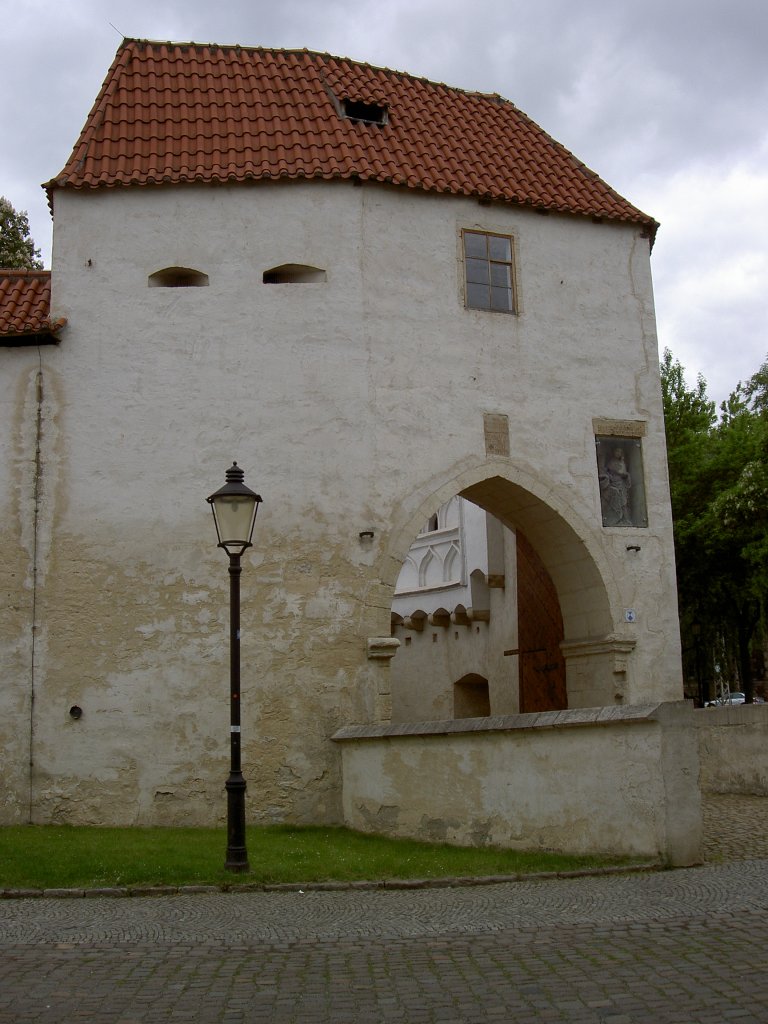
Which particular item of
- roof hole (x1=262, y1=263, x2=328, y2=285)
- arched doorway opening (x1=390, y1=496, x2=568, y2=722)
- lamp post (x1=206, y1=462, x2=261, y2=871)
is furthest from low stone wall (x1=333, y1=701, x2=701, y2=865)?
arched doorway opening (x1=390, y1=496, x2=568, y2=722)

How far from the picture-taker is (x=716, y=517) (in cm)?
2072

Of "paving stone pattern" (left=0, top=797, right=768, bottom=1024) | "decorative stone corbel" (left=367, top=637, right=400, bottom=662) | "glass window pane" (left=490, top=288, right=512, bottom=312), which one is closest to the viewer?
"paving stone pattern" (left=0, top=797, right=768, bottom=1024)

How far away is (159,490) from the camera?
13820 millimetres

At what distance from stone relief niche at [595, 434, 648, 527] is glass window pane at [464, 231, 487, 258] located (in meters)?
2.93

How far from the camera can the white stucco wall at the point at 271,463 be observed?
13.3 metres

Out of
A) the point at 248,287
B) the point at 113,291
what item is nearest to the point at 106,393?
the point at 113,291

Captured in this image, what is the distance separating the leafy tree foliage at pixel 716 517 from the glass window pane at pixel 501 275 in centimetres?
701

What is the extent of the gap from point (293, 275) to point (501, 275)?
2822 mm

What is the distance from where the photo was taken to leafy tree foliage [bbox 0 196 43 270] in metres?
23.2

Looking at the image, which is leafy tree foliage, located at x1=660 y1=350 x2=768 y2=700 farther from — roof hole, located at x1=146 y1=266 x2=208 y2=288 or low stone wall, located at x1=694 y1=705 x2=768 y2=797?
roof hole, located at x1=146 y1=266 x2=208 y2=288

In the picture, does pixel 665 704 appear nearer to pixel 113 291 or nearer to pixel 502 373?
pixel 502 373

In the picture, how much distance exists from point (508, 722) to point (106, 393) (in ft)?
22.2

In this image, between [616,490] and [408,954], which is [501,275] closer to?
[616,490]

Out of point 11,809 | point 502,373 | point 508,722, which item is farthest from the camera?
point 502,373
